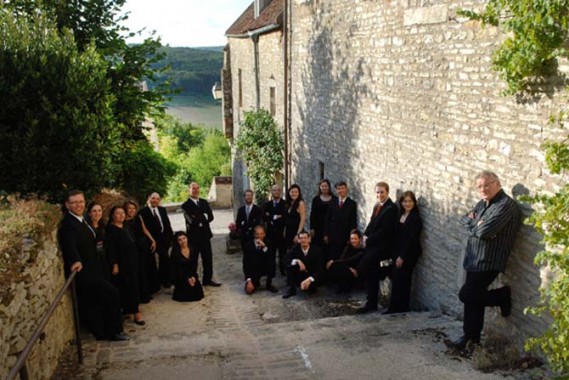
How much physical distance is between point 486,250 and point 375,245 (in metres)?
2.68

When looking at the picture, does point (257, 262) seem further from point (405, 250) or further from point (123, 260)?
point (405, 250)

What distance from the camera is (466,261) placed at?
5949 millimetres

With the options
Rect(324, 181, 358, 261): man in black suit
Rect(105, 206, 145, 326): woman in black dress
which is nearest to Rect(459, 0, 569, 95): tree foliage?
Rect(324, 181, 358, 261): man in black suit

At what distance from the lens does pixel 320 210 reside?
33.0ft

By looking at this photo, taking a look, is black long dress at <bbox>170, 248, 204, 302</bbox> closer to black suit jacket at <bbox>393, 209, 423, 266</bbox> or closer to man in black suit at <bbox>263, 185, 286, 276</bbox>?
man in black suit at <bbox>263, 185, 286, 276</bbox>

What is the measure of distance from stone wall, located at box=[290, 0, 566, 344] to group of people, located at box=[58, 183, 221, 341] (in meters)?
3.07

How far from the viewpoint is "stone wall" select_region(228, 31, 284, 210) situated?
15.2 m

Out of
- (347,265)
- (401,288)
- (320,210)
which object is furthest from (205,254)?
(401,288)

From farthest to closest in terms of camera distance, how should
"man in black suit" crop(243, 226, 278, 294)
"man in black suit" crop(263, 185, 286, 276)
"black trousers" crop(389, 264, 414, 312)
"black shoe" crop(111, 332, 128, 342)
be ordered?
"man in black suit" crop(263, 185, 286, 276), "man in black suit" crop(243, 226, 278, 294), "black trousers" crop(389, 264, 414, 312), "black shoe" crop(111, 332, 128, 342)

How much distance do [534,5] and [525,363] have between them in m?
3.29

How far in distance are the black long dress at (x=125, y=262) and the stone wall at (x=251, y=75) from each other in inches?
322

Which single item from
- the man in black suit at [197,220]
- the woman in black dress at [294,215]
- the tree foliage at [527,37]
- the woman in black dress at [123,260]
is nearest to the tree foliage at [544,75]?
the tree foliage at [527,37]

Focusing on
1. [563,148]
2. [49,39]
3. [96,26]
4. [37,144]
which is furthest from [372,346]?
[96,26]

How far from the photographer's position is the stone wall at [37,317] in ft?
15.2
